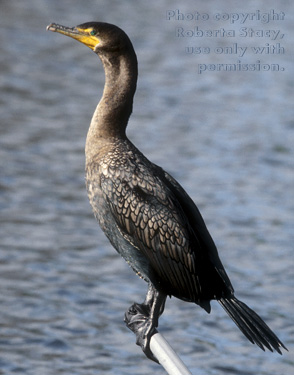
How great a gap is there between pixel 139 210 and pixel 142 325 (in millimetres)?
574

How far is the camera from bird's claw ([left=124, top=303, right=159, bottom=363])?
177 inches

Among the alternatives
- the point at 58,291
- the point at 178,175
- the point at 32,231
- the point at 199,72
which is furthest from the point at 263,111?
the point at 58,291

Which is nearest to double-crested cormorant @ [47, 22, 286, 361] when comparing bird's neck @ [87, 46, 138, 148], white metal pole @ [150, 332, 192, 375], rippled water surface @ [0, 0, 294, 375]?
bird's neck @ [87, 46, 138, 148]

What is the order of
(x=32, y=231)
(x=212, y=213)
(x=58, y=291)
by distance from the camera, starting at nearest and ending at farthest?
(x=58, y=291) < (x=32, y=231) < (x=212, y=213)

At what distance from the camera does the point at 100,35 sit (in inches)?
177

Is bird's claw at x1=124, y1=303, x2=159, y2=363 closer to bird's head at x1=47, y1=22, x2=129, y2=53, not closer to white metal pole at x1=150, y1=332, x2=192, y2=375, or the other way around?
white metal pole at x1=150, y1=332, x2=192, y2=375

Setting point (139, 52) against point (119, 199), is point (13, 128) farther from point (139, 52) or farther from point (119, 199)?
point (119, 199)

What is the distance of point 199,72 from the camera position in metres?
16.4

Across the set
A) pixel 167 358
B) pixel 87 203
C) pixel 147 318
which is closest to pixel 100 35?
pixel 147 318

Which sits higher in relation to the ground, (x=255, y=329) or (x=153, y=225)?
(x=153, y=225)

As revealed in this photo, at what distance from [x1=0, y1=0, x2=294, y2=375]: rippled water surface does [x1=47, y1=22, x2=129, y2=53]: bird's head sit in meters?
3.37

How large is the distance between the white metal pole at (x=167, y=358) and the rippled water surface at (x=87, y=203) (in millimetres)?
2984

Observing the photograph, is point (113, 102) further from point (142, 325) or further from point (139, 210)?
point (142, 325)

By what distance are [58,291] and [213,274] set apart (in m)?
3.97
